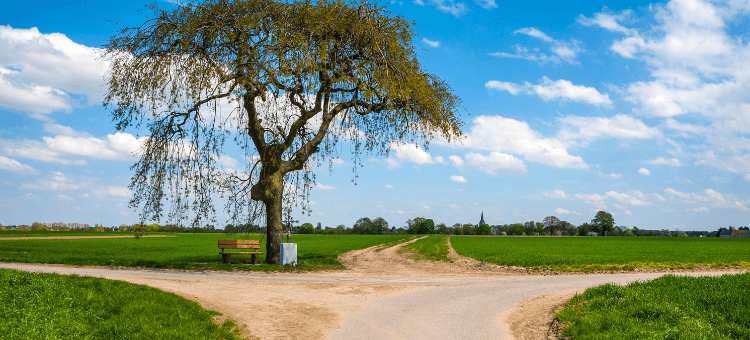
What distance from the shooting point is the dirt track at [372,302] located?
336 inches

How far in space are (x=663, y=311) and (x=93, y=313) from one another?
10.3 m

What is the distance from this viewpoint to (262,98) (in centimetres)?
1691

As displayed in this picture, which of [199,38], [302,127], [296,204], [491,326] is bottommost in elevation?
[491,326]

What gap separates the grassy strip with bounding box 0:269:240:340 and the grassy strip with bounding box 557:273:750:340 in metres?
6.37

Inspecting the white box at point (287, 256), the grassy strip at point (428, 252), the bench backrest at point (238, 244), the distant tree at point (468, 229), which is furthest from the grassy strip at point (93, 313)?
the distant tree at point (468, 229)

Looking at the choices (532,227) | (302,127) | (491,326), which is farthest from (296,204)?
(532,227)

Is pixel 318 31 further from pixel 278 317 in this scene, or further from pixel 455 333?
pixel 455 333

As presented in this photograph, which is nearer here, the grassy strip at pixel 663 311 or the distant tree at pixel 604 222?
the grassy strip at pixel 663 311

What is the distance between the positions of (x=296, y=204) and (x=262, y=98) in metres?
4.52

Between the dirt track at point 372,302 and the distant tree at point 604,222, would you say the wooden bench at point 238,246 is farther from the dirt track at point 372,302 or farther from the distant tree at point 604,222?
the distant tree at point 604,222

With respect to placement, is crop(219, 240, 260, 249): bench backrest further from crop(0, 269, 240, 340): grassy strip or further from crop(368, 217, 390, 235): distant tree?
crop(368, 217, 390, 235): distant tree

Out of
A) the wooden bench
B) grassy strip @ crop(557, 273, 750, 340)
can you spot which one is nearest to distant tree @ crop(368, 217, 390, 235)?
the wooden bench

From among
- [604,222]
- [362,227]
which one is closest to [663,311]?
[362,227]

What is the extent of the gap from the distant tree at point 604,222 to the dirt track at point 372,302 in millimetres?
154052
